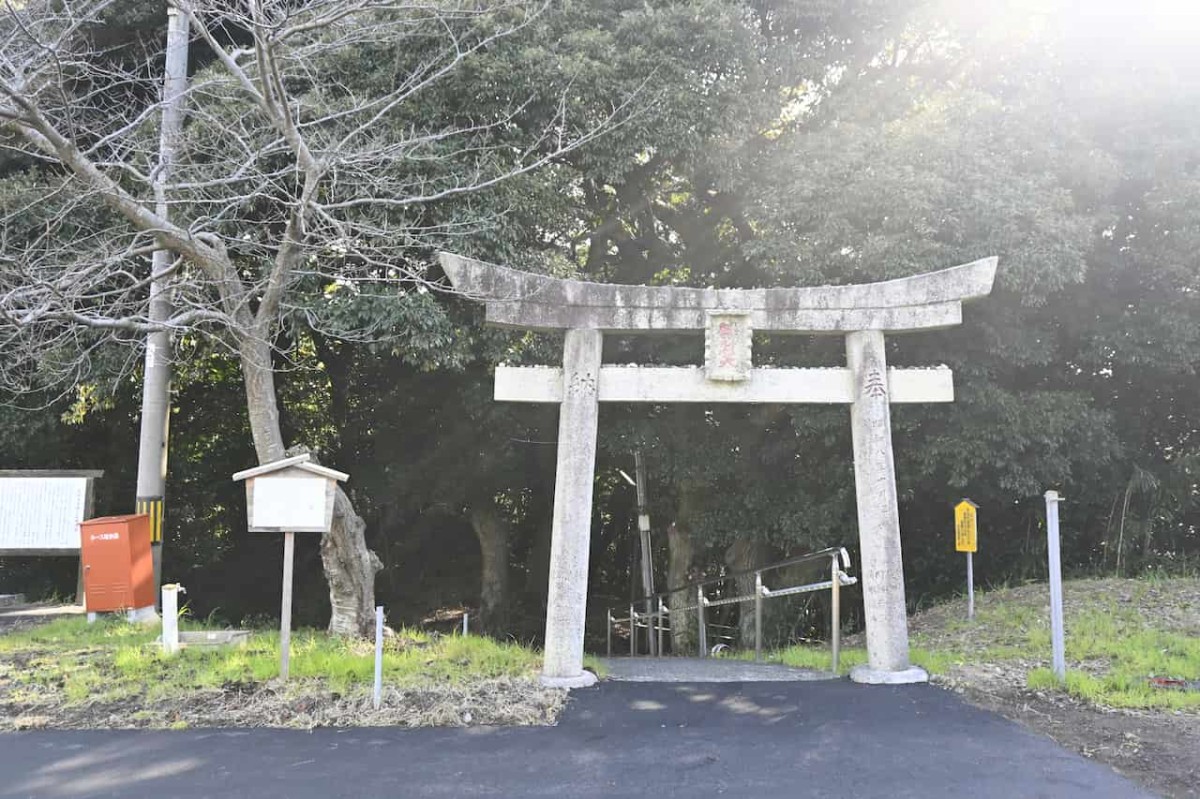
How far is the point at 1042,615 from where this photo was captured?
941 cm

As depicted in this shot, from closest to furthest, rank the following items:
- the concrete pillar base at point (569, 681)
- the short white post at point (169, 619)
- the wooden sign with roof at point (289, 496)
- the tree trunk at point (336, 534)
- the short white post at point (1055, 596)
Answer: the wooden sign with roof at point (289, 496), the short white post at point (1055, 596), the concrete pillar base at point (569, 681), the short white post at point (169, 619), the tree trunk at point (336, 534)

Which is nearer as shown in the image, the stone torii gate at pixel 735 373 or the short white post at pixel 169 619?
the stone torii gate at pixel 735 373

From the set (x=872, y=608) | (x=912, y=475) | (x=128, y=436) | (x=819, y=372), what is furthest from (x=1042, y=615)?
(x=128, y=436)

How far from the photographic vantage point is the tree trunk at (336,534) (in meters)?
8.37

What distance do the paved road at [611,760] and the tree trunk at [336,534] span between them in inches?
126

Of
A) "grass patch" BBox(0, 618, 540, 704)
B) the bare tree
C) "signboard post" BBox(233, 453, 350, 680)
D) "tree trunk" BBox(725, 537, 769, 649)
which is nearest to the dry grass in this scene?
"grass patch" BBox(0, 618, 540, 704)

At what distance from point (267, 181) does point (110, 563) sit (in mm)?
4254

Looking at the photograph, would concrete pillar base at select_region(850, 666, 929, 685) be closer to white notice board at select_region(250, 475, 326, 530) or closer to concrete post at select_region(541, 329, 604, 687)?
→ concrete post at select_region(541, 329, 604, 687)

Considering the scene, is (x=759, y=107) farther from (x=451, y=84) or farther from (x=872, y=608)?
(x=872, y=608)

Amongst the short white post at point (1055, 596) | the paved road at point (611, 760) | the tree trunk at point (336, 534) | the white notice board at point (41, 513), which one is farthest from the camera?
the white notice board at point (41, 513)

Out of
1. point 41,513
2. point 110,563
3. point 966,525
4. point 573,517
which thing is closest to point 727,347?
point 573,517

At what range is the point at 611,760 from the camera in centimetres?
496

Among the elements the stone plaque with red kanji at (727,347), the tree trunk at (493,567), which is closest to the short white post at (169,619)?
the stone plaque with red kanji at (727,347)

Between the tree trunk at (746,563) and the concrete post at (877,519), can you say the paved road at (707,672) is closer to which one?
the concrete post at (877,519)
